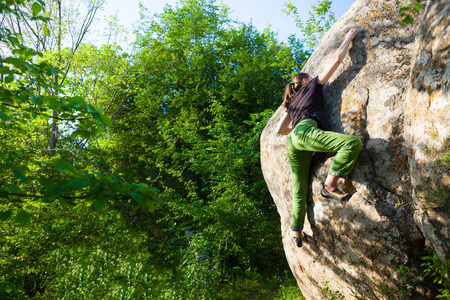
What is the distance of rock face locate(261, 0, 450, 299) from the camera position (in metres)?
3.15

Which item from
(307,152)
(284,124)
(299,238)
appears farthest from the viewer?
(284,124)

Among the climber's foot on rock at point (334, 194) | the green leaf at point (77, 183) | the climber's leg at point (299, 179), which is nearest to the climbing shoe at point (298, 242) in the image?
the climber's leg at point (299, 179)

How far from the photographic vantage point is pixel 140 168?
14.0m

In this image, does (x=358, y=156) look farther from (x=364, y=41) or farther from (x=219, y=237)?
(x=219, y=237)

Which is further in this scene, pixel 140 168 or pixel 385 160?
pixel 140 168

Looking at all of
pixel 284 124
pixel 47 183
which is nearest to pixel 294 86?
pixel 284 124

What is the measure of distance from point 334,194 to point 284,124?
137 cm

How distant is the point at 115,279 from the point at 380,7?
6.09 metres

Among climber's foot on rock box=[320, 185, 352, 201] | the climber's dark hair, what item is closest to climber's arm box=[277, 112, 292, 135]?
the climber's dark hair

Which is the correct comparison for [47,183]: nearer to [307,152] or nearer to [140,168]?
[307,152]

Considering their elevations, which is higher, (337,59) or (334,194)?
(337,59)

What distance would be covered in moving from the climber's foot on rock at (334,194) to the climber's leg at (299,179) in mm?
329

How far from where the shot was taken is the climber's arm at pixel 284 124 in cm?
482

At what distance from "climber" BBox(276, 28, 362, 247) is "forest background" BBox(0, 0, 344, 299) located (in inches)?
88.5
